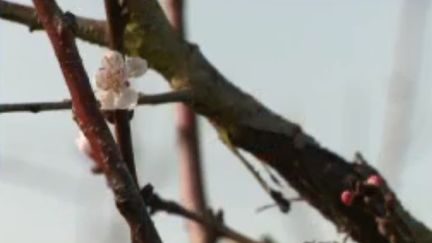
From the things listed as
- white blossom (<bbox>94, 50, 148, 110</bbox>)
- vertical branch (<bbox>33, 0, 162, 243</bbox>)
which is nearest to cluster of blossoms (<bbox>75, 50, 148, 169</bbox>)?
white blossom (<bbox>94, 50, 148, 110</bbox>)

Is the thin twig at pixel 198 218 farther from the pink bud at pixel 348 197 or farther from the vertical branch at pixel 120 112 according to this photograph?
the vertical branch at pixel 120 112

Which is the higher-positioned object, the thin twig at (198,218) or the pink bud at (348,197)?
the pink bud at (348,197)

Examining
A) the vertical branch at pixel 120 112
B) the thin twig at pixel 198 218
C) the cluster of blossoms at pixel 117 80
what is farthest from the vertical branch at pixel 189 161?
the vertical branch at pixel 120 112

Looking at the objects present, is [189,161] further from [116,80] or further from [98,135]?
[98,135]

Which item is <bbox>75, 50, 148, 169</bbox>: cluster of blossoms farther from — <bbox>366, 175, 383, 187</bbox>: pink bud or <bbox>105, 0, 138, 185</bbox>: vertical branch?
<bbox>366, 175, 383, 187</bbox>: pink bud

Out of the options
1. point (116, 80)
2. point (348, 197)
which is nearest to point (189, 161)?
point (348, 197)
